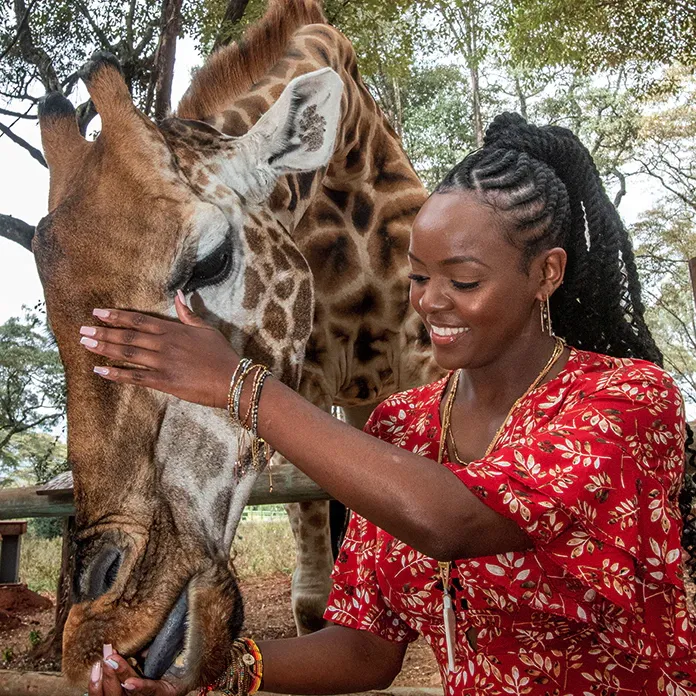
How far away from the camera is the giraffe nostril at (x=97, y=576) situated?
165 cm

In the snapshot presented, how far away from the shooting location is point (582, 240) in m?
1.85

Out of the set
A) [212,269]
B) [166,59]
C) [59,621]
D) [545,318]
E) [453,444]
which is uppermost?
[166,59]

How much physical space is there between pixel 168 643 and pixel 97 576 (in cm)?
18

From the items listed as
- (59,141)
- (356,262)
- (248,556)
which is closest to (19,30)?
(248,556)

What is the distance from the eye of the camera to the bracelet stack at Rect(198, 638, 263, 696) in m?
1.71

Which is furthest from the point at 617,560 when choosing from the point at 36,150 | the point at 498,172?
the point at 36,150

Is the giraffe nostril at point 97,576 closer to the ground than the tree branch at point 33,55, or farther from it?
closer to the ground

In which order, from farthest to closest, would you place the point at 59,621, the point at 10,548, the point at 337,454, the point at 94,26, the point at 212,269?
the point at 94,26
the point at 10,548
the point at 59,621
the point at 212,269
the point at 337,454

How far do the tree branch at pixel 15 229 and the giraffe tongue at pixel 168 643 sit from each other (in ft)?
14.2

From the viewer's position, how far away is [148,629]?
166 centimetres

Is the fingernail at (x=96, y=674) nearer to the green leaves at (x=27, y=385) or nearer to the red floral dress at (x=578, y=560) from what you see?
the red floral dress at (x=578, y=560)

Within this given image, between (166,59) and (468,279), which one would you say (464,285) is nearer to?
(468,279)

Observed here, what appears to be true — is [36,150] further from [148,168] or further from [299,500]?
[148,168]

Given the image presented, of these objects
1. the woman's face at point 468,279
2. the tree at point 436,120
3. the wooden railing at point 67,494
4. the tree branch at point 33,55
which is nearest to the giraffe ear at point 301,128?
the woman's face at point 468,279
